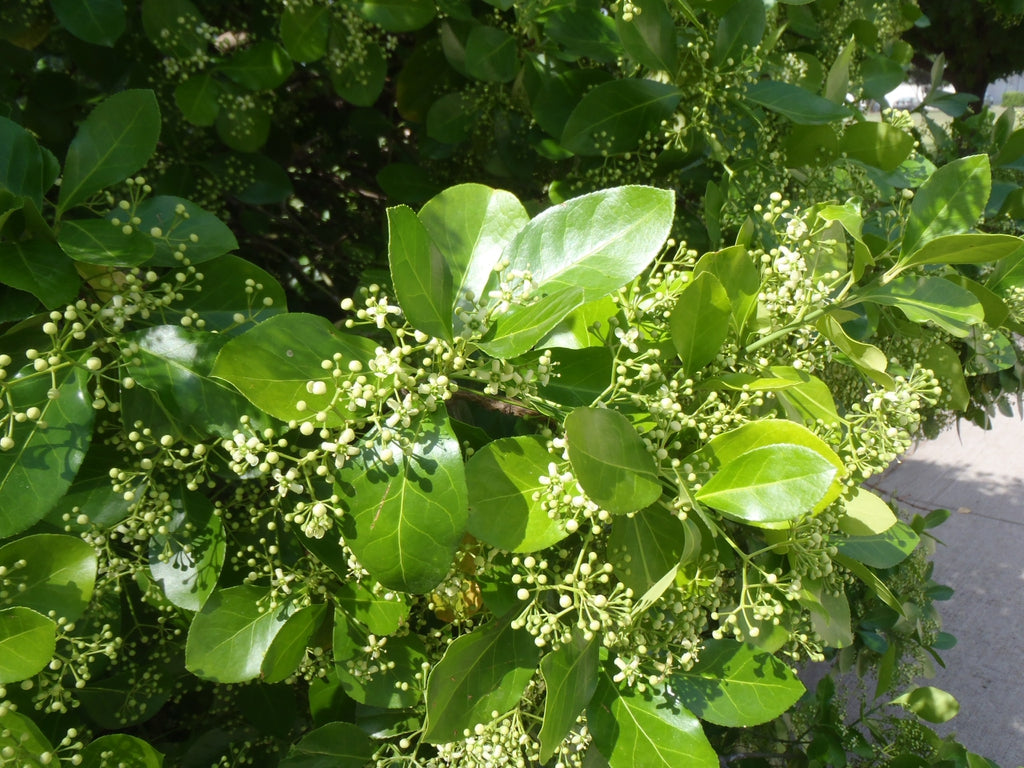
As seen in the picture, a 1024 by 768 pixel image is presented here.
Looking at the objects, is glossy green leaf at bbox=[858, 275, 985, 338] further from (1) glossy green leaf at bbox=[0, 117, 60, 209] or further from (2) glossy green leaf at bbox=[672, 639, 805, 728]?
(1) glossy green leaf at bbox=[0, 117, 60, 209]

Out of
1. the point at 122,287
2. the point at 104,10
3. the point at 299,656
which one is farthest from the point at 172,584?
the point at 104,10

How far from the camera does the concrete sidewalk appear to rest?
186 inches

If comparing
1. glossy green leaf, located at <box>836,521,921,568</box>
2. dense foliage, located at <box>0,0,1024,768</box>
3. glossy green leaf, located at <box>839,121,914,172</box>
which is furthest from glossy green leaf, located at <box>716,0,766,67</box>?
glossy green leaf, located at <box>836,521,921,568</box>

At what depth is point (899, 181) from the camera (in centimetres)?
223

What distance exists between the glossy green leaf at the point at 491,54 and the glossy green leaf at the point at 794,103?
0.54m

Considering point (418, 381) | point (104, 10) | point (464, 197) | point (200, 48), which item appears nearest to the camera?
point (418, 381)

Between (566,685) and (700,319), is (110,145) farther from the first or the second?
(566,685)

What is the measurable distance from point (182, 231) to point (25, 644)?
0.60m

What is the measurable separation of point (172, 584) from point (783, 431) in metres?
0.90

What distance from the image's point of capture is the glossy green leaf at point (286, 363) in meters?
0.87

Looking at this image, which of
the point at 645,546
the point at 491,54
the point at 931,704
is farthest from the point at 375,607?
the point at 931,704

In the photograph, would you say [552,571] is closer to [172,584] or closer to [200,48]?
[172,584]

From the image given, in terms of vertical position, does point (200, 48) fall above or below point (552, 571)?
above

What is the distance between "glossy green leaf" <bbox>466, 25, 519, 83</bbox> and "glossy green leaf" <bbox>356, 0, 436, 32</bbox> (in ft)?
0.37
